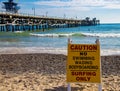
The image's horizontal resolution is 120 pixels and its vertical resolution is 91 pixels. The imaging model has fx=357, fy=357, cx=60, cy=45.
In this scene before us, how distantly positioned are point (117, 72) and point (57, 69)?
207cm

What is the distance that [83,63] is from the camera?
21.7 feet

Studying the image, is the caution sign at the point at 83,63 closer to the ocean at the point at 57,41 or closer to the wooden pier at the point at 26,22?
the ocean at the point at 57,41

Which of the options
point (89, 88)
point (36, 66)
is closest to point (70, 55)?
point (89, 88)

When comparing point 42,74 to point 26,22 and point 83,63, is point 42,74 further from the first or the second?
point 26,22

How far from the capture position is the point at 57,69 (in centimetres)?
1237

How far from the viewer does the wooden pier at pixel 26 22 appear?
56572 millimetres

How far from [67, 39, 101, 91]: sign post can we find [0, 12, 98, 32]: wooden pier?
154 feet

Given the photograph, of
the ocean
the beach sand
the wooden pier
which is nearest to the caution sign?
the beach sand

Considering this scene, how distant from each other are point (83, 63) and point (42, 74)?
4.90 m

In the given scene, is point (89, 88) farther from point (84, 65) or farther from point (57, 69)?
point (57, 69)

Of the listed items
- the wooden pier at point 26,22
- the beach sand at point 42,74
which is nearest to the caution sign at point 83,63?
the beach sand at point 42,74

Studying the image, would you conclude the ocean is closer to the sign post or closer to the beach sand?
the beach sand

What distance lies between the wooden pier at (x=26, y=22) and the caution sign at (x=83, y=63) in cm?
4708

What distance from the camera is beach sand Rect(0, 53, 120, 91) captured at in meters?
9.20
